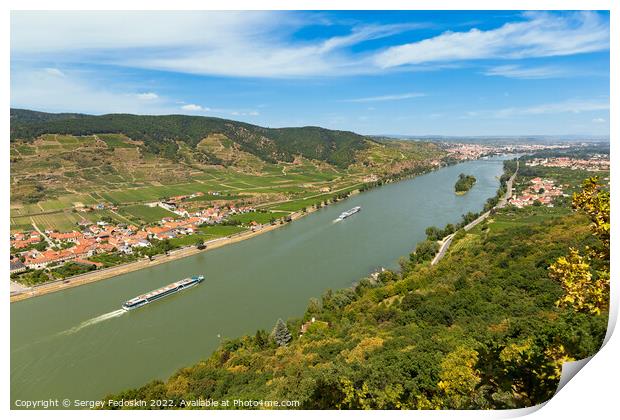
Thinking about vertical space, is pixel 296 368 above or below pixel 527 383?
below

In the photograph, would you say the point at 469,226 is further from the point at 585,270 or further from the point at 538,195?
the point at 585,270

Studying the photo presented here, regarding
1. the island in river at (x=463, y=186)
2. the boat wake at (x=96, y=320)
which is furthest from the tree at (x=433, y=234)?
the island in river at (x=463, y=186)

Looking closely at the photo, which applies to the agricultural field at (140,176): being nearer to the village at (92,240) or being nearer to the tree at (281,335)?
the village at (92,240)

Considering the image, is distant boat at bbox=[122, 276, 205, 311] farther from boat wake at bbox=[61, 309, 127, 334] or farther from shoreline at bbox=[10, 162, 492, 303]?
shoreline at bbox=[10, 162, 492, 303]

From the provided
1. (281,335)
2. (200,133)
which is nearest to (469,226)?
(281,335)
